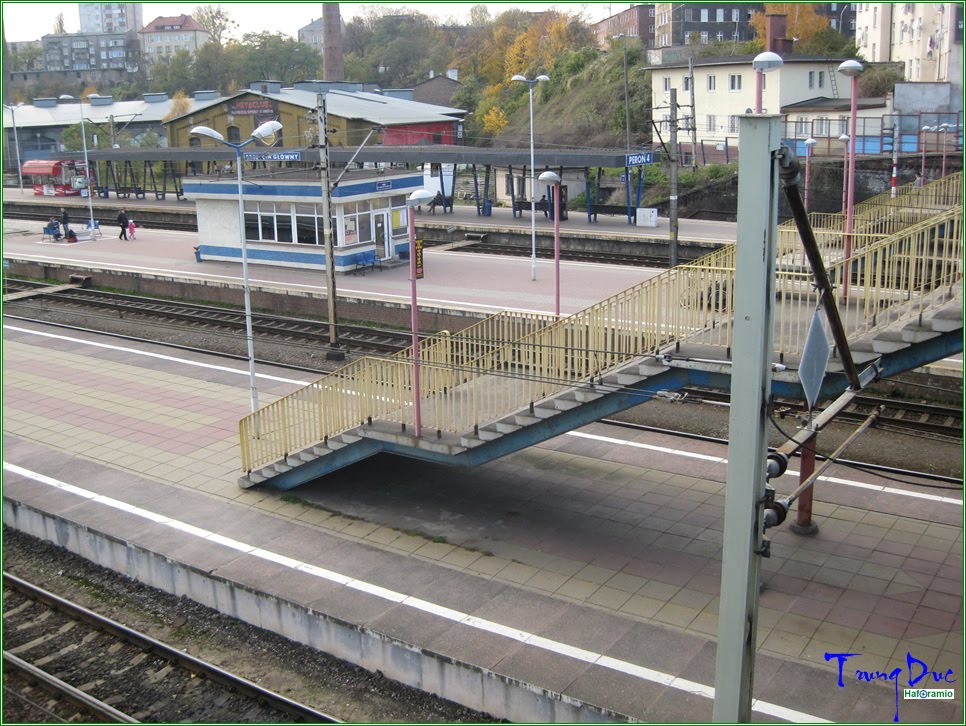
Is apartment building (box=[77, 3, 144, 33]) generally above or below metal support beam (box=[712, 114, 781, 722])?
above

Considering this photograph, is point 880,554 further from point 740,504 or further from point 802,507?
point 740,504

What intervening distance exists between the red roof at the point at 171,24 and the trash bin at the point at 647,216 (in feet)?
247

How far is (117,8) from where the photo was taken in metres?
142

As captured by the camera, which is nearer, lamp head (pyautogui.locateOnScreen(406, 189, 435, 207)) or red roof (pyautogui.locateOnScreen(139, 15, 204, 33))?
lamp head (pyautogui.locateOnScreen(406, 189, 435, 207))

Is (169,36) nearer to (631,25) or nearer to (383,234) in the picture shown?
(631,25)

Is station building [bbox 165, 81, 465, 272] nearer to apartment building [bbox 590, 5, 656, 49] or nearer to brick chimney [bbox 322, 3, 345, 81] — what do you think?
brick chimney [bbox 322, 3, 345, 81]

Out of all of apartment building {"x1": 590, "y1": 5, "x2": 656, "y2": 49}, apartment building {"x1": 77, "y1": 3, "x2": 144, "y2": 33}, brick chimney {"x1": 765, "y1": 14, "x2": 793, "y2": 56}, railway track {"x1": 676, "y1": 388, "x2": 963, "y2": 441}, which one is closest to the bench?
railway track {"x1": 676, "y1": 388, "x2": 963, "y2": 441}

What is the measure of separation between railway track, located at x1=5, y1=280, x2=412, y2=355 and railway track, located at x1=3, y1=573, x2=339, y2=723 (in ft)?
34.3

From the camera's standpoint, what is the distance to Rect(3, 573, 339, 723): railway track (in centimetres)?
942

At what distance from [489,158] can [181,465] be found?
2373 centimetres

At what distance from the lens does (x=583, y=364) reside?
11.1m

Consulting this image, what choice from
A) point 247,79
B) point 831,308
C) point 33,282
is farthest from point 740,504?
point 247,79

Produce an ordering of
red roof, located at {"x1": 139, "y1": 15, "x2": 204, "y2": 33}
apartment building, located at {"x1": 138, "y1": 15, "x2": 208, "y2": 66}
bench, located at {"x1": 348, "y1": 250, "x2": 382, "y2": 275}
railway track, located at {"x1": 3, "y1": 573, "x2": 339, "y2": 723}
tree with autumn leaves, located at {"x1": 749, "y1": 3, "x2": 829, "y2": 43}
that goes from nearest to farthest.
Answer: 1. railway track, located at {"x1": 3, "y1": 573, "x2": 339, "y2": 723}
2. bench, located at {"x1": 348, "y1": 250, "x2": 382, "y2": 275}
3. tree with autumn leaves, located at {"x1": 749, "y1": 3, "x2": 829, "y2": 43}
4. apartment building, located at {"x1": 138, "y1": 15, "x2": 208, "y2": 66}
5. red roof, located at {"x1": 139, "y1": 15, "x2": 204, "y2": 33}

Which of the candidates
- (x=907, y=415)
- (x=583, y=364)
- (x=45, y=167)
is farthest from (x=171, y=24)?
(x=583, y=364)
